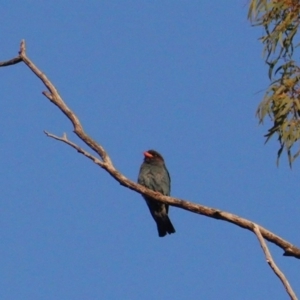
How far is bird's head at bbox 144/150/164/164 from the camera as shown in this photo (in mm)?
8899

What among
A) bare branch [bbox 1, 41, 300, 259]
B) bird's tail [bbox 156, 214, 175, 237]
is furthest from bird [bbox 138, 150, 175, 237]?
bare branch [bbox 1, 41, 300, 259]

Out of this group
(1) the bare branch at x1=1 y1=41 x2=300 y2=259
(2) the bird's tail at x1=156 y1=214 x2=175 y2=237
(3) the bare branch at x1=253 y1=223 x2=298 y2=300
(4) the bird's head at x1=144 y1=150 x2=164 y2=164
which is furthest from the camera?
(4) the bird's head at x1=144 y1=150 x2=164 y2=164

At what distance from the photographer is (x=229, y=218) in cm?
518

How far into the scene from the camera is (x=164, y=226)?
8453 mm

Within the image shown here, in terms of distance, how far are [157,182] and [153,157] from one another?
0.46 meters

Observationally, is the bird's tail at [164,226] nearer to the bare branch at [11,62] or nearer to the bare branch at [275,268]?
the bare branch at [11,62]

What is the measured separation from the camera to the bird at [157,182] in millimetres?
8453

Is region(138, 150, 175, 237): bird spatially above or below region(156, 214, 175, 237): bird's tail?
above

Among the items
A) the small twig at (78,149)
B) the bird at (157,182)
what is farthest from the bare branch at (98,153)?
the bird at (157,182)

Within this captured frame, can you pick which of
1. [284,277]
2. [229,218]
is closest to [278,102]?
[229,218]

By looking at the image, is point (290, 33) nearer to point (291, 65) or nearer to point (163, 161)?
point (291, 65)

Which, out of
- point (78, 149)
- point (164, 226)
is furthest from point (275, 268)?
point (164, 226)

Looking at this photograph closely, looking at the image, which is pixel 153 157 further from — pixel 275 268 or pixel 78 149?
pixel 275 268

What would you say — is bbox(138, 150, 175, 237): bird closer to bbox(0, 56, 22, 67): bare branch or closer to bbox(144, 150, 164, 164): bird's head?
bbox(144, 150, 164, 164): bird's head
